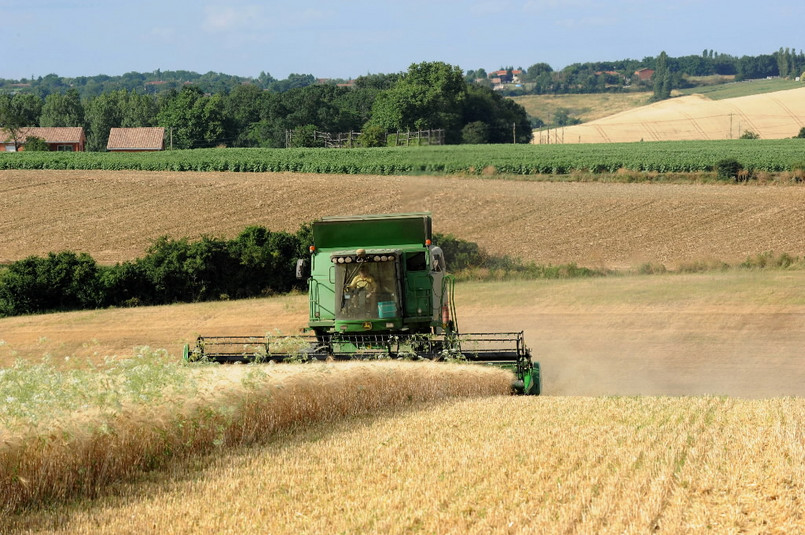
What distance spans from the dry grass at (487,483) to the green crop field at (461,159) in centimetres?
4077

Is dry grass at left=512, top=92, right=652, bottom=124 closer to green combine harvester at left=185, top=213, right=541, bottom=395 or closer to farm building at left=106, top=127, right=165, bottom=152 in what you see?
farm building at left=106, top=127, right=165, bottom=152

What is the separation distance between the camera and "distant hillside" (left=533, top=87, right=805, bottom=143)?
85.6 meters

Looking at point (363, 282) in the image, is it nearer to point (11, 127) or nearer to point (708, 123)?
point (708, 123)

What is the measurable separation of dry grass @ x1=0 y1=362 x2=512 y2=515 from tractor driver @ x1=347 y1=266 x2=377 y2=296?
198 centimetres

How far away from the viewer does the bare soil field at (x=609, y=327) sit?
1911 centimetres

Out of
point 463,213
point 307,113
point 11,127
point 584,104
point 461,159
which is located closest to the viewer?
point 463,213

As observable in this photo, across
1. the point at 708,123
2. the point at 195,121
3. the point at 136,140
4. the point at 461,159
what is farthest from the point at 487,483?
the point at 136,140

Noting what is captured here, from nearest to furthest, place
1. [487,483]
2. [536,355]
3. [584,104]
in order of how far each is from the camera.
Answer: [487,483]
[536,355]
[584,104]

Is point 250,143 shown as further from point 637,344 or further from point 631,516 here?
point 631,516

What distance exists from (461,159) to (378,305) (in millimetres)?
38104

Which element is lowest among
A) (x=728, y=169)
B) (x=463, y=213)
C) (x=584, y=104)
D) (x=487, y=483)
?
(x=487, y=483)

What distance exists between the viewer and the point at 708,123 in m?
91.2

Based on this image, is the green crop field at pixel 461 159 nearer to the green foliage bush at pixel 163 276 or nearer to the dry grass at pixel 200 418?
the green foliage bush at pixel 163 276

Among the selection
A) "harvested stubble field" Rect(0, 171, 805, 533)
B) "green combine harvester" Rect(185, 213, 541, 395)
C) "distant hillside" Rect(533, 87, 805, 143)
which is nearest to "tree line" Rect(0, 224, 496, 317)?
"harvested stubble field" Rect(0, 171, 805, 533)
